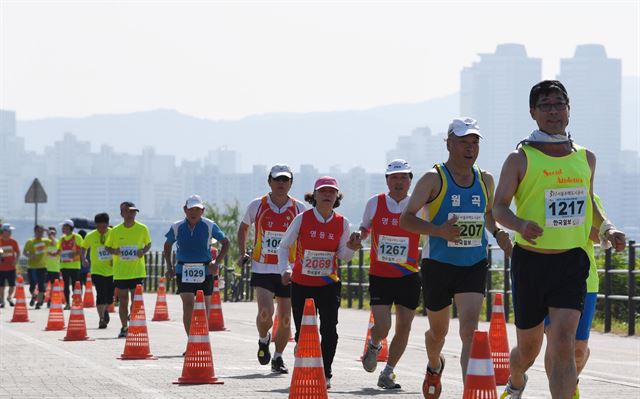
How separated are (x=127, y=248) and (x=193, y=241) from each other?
14.8 feet

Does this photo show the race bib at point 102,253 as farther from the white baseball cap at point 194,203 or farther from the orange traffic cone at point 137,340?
the orange traffic cone at point 137,340

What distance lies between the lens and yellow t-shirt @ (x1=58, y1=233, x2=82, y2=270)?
32.2 m

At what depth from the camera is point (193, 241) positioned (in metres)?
18.1

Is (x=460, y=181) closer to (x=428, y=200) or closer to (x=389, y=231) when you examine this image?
(x=428, y=200)

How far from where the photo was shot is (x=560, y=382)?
9.05 meters

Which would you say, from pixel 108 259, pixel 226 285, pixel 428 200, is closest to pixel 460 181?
pixel 428 200

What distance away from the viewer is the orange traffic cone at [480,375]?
8.46m

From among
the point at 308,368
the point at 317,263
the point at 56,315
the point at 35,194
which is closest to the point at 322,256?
the point at 317,263

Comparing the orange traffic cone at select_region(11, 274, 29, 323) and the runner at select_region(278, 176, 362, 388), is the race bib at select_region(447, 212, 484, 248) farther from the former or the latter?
the orange traffic cone at select_region(11, 274, 29, 323)

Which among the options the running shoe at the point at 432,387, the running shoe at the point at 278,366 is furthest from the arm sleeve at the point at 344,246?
the running shoe at the point at 278,366

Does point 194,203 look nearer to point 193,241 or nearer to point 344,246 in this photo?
point 193,241

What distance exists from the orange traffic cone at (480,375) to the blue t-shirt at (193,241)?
9714mm

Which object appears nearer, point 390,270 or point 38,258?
point 390,270

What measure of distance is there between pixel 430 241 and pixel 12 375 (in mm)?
5446
